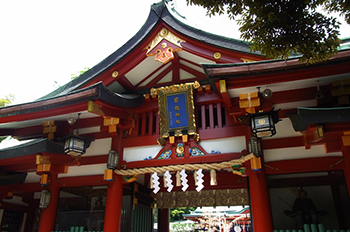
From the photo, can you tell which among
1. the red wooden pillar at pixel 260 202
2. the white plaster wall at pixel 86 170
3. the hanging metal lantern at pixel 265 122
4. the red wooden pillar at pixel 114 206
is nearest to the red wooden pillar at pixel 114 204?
the red wooden pillar at pixel 114 206

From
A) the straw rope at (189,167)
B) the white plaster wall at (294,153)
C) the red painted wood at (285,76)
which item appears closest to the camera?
the red painted wood at (285,76)

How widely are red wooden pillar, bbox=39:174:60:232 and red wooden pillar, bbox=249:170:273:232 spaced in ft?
20.3

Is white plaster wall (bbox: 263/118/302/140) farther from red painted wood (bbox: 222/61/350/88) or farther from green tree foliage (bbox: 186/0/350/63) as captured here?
green tree foliage (bbox: 186/0/350/63)

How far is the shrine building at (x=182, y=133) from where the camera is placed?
6.64 meters

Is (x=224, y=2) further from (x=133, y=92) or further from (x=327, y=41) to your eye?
(x=133, y=92)

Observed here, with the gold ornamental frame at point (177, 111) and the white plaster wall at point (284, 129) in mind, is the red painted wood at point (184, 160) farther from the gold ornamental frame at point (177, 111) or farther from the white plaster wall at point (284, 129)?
the white plaster wall at point (284, 129)

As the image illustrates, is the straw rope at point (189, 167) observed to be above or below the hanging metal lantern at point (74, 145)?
below

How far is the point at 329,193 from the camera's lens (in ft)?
26.0

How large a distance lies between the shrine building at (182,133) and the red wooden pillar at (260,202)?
0.02 m

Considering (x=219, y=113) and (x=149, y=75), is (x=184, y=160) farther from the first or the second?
(x=149, y=75)

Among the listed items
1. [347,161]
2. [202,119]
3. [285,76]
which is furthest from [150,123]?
[347,161]

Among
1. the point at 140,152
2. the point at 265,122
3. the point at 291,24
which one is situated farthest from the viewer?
the point at 140,152

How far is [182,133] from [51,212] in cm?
495

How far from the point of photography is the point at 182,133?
26.5 feet
